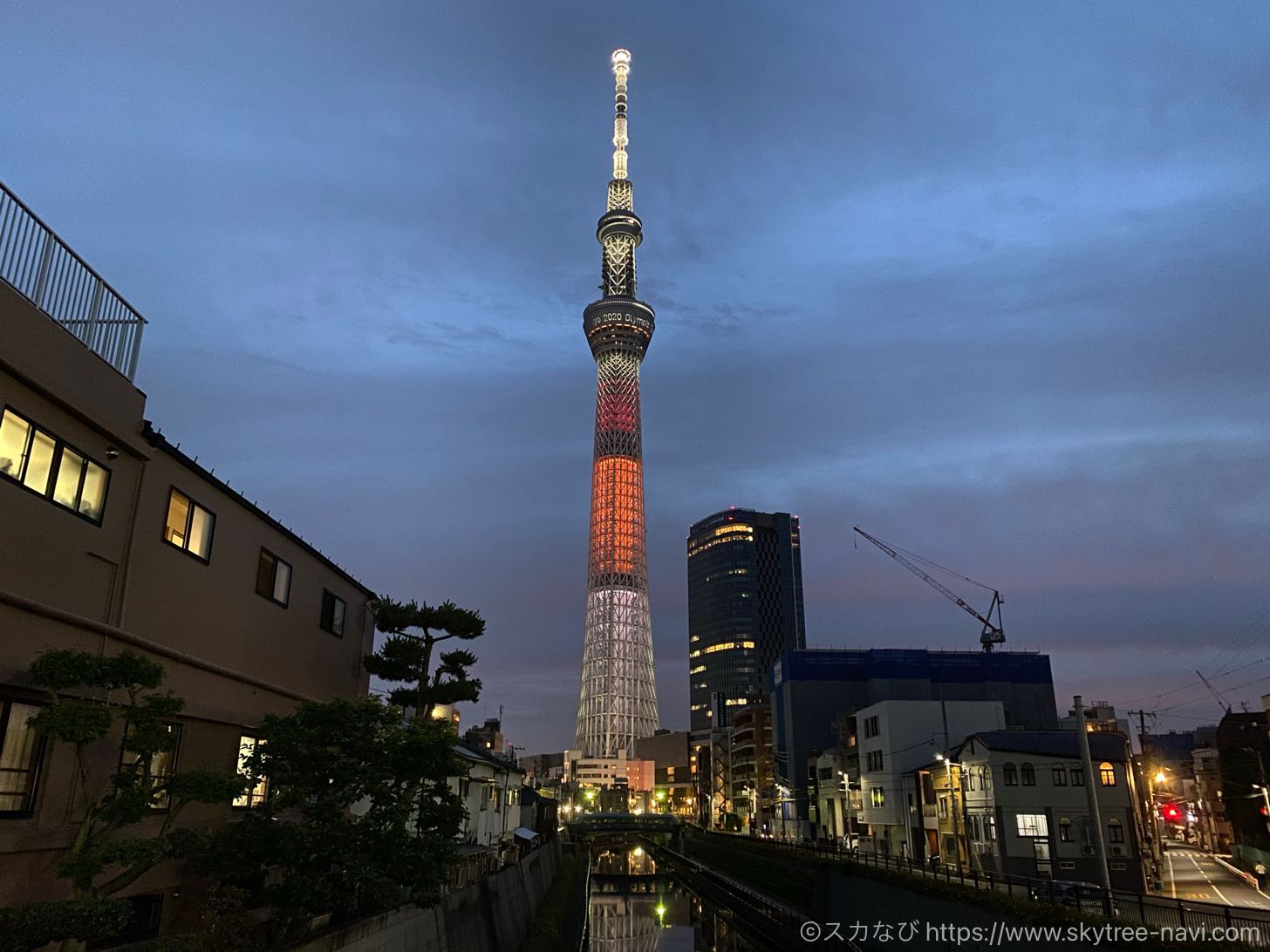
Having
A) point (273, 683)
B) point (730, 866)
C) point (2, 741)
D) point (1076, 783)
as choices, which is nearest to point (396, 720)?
point (273, 683)

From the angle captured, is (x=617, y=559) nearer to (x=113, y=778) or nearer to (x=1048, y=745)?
(x=1048, y=745)

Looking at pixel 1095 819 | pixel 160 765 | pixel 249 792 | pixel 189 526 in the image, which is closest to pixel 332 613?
pixel 249 792

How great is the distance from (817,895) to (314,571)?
31552mm

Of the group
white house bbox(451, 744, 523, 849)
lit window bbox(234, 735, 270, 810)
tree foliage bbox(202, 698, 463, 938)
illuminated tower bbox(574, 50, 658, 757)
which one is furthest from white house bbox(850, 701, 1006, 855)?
illuminated tower bbox(574, 50, 658, 757)

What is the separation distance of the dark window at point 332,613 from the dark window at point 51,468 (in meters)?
11.0

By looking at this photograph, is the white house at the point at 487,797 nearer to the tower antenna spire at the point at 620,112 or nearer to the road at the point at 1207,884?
the road at the point at 1207,884

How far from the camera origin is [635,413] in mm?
148625

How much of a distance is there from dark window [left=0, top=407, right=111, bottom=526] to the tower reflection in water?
134 feet

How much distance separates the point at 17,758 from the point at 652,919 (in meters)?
52.9

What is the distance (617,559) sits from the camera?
142 meters

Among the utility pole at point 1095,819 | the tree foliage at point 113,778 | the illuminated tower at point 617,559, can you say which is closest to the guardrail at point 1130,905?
the utility pole at point 1095,819

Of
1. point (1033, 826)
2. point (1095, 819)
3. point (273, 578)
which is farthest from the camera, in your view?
point (1033, 826)

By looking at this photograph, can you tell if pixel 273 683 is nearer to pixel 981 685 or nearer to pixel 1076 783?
pixel 1076 783

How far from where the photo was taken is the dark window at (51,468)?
12.8 meters
